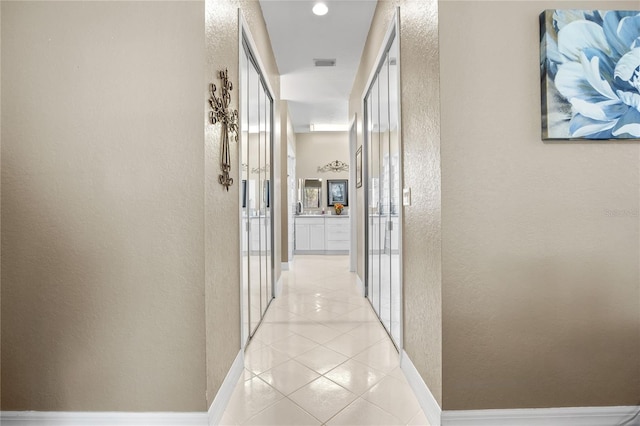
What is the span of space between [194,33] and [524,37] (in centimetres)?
154

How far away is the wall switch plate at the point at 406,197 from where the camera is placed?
1.97 m

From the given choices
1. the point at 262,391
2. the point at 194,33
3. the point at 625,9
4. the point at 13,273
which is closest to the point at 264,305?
the point at 262,391

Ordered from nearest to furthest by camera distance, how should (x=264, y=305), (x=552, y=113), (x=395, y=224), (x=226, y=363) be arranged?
1. (x=552, y=113)
2. (x=226, y=363)
3. (x=395, y=224)
4. (x=264, y=305)

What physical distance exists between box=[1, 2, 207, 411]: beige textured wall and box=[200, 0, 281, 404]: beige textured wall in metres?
0.06

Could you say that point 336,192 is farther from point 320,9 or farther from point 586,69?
point 586,69

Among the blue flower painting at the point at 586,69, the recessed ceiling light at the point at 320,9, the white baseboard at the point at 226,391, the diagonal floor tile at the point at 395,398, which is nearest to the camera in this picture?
the blue flower painting at the point at 586,69

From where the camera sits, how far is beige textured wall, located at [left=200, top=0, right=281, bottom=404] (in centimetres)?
163

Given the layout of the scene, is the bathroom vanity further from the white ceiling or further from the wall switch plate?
the wall switch plate

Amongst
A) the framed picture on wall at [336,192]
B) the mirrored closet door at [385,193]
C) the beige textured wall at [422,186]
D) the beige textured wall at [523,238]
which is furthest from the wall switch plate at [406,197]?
the framed picture on wall at [336,192]

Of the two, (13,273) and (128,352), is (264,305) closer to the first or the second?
(128,352)

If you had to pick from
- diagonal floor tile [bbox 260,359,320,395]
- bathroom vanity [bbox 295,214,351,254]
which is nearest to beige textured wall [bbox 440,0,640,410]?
diagonal floor tile [bbox 260,359,320,395]

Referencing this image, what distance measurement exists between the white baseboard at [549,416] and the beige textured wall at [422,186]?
0.55ft

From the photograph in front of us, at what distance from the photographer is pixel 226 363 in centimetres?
191

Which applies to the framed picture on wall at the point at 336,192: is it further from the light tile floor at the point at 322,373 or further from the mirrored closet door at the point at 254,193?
the light tile floor at the point at 322,373
